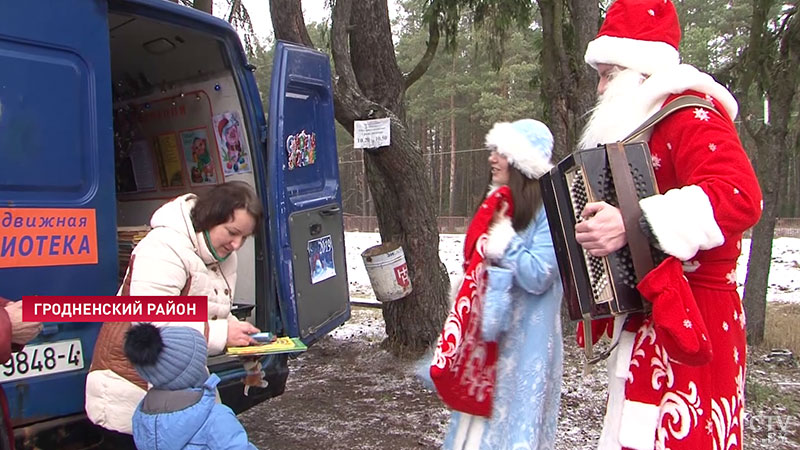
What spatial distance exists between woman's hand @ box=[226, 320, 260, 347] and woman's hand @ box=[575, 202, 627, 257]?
147cm

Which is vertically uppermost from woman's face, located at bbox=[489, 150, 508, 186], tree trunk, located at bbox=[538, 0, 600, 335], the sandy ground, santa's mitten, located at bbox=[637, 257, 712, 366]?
tree trunk, located at bbox=[538, 0, 600, 335]

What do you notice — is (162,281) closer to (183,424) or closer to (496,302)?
(183,424)

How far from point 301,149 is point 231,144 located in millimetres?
554

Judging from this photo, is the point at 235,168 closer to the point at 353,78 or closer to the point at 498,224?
the point at 353,78

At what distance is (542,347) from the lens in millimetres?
2719

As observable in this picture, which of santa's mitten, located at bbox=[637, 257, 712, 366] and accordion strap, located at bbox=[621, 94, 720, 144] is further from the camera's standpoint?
accordion strap, located at bbox=[621, 94, 720, 144]

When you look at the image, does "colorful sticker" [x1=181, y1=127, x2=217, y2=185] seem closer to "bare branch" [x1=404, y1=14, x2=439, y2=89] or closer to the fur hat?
the fur hat

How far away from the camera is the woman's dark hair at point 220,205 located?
106 inches

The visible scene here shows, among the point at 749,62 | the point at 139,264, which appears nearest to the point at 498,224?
the point at 139,264

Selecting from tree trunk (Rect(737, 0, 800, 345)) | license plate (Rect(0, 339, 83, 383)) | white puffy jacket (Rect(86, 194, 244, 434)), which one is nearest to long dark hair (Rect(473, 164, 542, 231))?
white puffy jacket (Rect(86, 194, 244, 434))

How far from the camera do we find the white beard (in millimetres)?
1953

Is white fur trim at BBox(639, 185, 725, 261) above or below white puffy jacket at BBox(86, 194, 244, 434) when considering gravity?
above

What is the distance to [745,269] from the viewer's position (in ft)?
38.7

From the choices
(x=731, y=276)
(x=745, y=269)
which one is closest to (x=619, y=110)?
(x=731, y=276)
